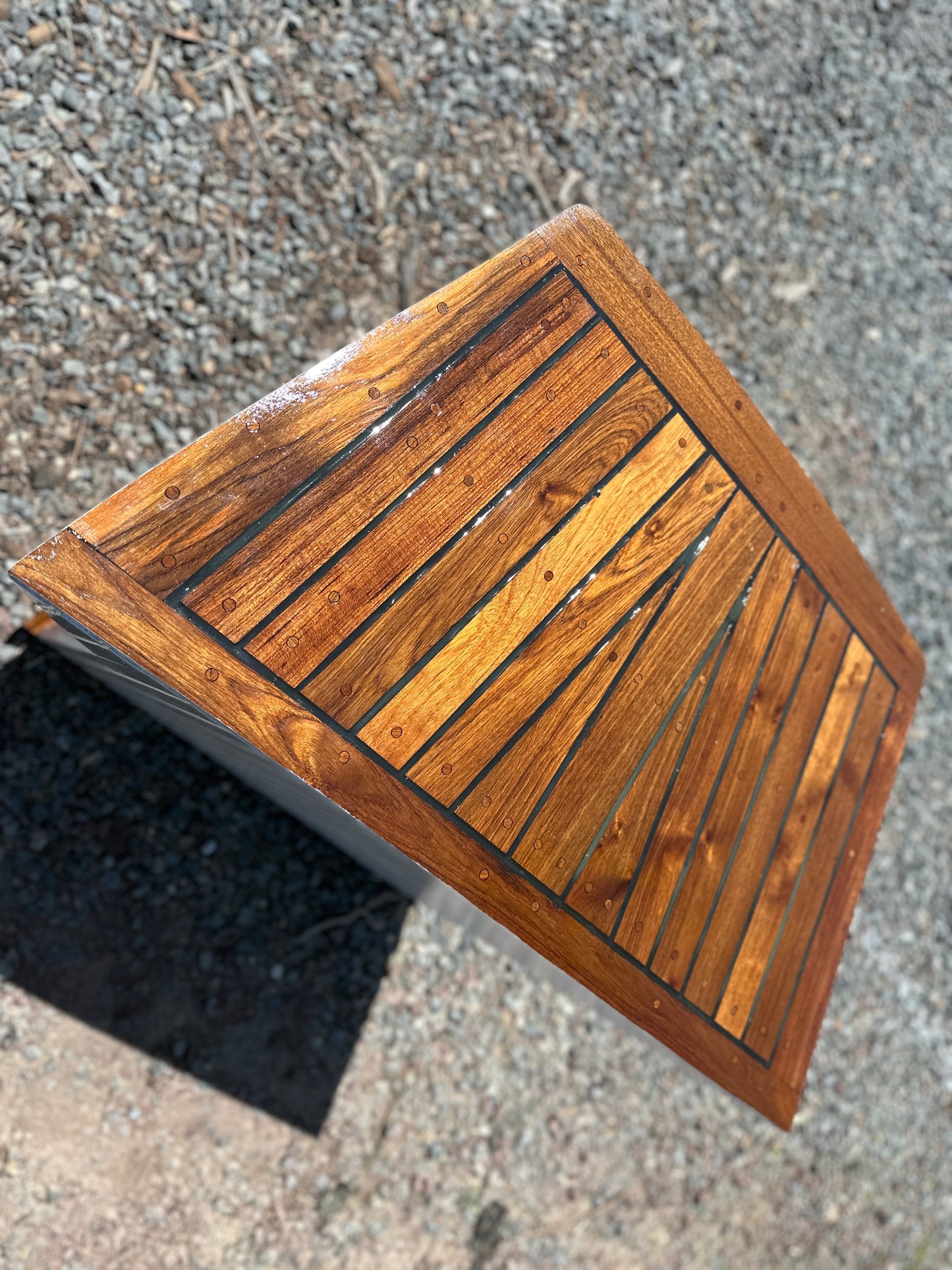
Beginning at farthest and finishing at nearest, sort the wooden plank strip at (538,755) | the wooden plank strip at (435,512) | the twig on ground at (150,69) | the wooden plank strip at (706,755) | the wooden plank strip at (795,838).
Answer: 1. the twig on ground at (150,69)
2. the wooden plank strip at (795,838)
3. the wooden plank strip at (706,755)
4. the wooden plank strip at (538,755)
5. the wooden plank strip at (435,512)

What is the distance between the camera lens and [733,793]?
1.73 m

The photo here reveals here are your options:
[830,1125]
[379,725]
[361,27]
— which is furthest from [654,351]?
[830,1125]

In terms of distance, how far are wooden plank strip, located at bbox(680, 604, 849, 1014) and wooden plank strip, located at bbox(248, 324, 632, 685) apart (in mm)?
728

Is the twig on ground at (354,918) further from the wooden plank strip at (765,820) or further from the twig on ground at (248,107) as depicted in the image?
the twig on ground at (248,107)

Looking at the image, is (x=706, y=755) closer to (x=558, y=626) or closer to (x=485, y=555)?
(x=558, y=626)

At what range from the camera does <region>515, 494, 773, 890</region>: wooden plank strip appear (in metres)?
1.54

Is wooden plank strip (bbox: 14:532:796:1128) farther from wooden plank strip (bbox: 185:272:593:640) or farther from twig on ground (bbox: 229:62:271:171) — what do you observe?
twig on ground (bbox: 229:62:271:171)

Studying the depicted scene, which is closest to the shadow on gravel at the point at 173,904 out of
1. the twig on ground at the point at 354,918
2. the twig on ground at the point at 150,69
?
the twig on ground at the point at 354,918

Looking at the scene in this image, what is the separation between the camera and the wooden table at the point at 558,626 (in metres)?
1.34

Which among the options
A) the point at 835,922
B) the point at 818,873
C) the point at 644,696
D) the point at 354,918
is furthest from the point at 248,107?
the point at 835,922

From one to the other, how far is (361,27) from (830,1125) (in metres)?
3.45

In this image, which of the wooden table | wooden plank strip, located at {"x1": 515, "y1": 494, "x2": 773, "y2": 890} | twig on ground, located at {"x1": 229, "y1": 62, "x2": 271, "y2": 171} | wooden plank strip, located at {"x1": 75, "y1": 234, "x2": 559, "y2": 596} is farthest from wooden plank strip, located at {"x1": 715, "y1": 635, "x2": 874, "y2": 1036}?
twig on ground, located at {"x1": 229, "y1": 62, "x2": 271, "y2": 171}

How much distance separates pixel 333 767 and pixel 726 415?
1027mm

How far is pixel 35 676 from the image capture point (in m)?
2.10
